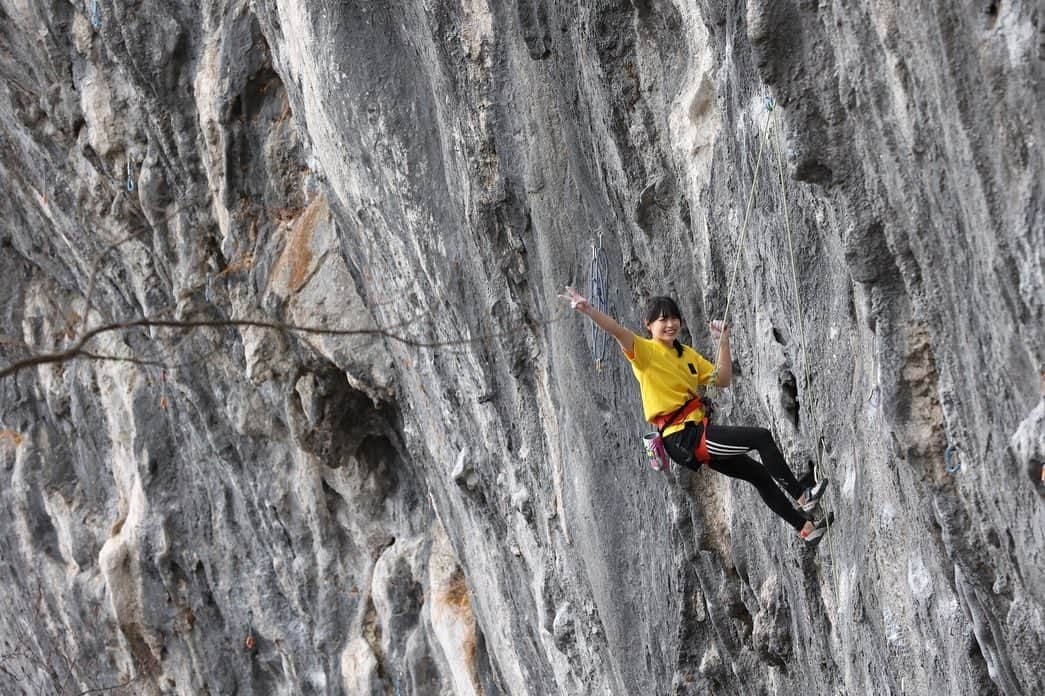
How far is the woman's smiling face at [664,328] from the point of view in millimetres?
6383

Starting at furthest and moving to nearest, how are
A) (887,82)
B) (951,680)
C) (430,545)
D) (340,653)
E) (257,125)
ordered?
(340,653)
(430,545)
(257,125)
(951,680)
(887,82)

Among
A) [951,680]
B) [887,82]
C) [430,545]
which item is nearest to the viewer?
[887,82]

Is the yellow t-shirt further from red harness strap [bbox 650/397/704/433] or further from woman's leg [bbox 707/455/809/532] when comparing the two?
woman's leg [bbox 707/455/809/532]

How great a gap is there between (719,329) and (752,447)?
68cm

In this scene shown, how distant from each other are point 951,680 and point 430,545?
8311mm

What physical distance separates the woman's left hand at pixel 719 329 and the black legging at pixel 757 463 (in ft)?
1.59

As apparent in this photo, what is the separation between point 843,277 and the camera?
5.38 metres

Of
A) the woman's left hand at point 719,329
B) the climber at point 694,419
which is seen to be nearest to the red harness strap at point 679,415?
the climber at point 694,419

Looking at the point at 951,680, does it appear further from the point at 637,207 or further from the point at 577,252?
the point at 577,252

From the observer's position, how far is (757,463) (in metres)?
6.17

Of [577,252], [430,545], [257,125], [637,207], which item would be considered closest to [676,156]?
[637,207]

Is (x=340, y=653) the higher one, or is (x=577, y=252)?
(x=577, y=252)

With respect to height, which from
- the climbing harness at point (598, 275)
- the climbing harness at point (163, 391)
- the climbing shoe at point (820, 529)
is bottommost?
the climbing shoe at point (820, 529)

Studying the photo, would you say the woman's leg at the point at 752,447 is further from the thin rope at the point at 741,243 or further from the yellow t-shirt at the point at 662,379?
the thin rope at the point at 741,243
